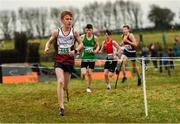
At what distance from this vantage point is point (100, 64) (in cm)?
3297

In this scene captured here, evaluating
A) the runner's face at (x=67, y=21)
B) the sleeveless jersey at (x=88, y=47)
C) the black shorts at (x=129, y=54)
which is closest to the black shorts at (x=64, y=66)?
the runner's face at (x=67, y=21)

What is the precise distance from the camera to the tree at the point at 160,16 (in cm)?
9212

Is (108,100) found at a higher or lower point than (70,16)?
lower

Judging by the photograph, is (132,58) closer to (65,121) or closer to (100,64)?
(65,121)

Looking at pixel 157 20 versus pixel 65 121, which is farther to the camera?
pixel 157 20

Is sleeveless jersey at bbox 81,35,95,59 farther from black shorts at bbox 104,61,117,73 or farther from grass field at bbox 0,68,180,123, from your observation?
black shorts at bbox 104,61,117,73

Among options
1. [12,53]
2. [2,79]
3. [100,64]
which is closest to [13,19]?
[12,53]

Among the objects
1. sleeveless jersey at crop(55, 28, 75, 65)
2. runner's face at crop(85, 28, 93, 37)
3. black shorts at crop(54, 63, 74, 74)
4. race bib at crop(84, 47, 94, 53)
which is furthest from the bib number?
race bib at crop(84, 47, 94, 53)

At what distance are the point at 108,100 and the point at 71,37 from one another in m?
2.54

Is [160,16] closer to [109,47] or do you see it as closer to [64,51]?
[109,47]

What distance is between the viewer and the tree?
92.1 metres

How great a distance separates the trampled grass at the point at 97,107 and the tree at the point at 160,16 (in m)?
78.0

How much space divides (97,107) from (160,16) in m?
82.3

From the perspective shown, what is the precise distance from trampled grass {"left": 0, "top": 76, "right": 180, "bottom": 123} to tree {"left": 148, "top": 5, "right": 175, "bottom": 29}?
256 ft
